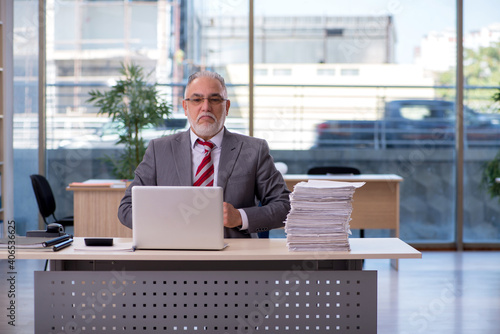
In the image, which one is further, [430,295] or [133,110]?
[133,110]

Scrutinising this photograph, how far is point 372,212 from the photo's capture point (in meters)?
6.18

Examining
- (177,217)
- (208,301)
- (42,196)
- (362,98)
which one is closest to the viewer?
(177,217)

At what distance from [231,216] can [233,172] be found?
1.30ft

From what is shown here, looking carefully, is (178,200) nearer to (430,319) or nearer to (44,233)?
(44,233)

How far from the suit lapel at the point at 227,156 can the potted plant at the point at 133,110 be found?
307 cm

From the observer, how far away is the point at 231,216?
9.57 ft

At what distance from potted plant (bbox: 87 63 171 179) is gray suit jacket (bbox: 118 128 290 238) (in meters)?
2.99

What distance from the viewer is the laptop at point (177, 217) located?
8.14 ft

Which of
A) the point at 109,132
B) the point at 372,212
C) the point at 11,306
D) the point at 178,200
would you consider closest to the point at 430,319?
the point at 372,212

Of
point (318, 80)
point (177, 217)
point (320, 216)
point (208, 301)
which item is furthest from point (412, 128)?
point (177, 217)

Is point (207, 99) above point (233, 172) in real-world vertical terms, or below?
above

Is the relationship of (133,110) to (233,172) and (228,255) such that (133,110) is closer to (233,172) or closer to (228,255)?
(233,172)

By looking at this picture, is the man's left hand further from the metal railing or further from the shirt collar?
the metal railing

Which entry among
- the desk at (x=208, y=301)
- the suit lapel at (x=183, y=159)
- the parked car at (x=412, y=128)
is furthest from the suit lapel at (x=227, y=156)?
the parked car at (x=412, y=128)
